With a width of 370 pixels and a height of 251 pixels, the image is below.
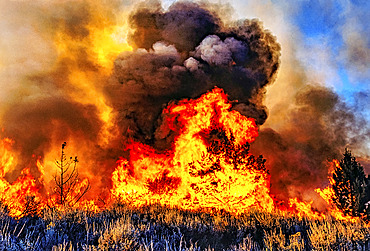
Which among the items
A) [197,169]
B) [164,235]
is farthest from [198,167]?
[164,235]

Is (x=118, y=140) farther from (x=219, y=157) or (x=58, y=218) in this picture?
(x=58, y=218)

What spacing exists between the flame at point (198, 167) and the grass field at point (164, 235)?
31.8 ft

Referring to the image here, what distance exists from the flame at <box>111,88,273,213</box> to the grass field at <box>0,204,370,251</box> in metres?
9.70

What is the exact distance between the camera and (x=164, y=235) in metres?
8.30

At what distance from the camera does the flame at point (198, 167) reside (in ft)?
68.1

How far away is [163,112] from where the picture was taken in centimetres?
3225

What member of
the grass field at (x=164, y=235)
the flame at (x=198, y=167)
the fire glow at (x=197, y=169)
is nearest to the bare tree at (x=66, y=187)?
the fire glow at (x=197, y=169)

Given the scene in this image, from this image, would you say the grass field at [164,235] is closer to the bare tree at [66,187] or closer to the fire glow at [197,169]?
the bare tree at [66,187]

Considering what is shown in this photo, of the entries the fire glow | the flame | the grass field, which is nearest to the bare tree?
the fire glow

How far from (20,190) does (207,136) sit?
68.3 feet

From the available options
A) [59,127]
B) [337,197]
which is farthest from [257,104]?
[59,127]

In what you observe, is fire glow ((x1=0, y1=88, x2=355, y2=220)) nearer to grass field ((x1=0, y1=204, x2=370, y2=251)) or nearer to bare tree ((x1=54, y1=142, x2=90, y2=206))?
bare tree ((x1=54, y1=142, x2=90, y2=206))

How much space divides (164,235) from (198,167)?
12.6 metres

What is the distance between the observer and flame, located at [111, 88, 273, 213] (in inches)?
817
